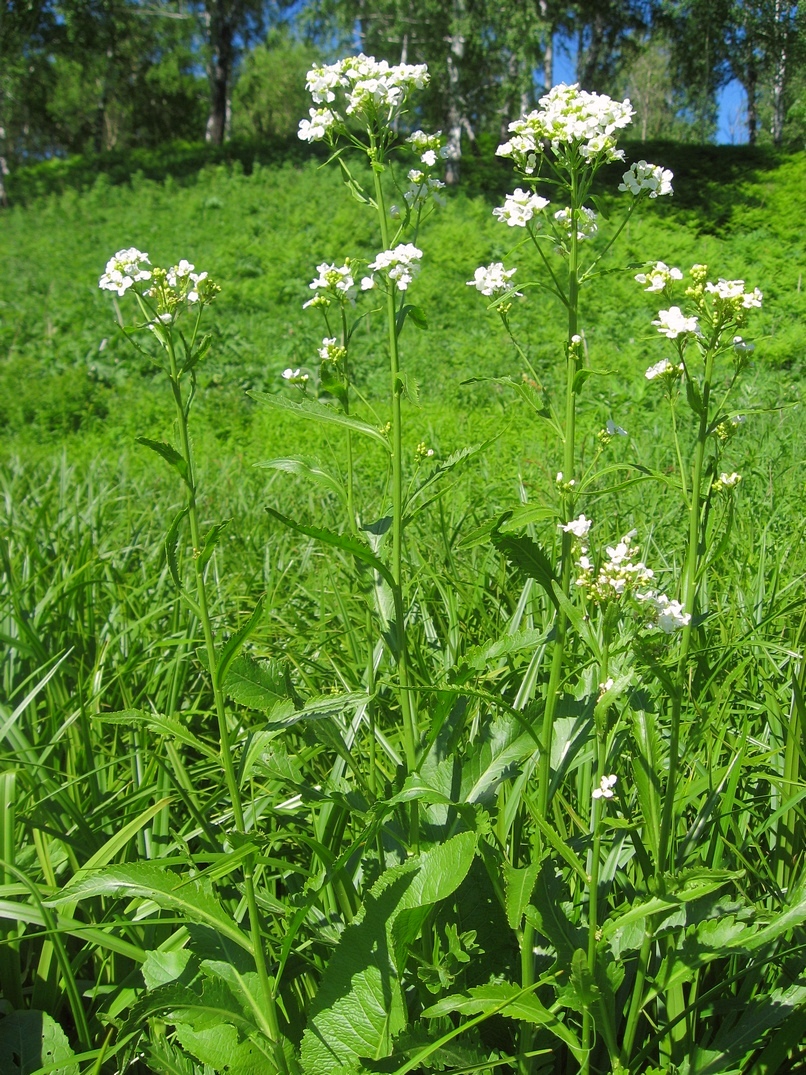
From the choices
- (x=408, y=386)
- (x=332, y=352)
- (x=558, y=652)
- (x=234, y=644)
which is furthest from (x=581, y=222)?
(x=234, y=644)

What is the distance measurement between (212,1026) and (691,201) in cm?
1392

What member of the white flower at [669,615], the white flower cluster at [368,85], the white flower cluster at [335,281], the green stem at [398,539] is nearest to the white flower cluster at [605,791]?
the white flower at [669,615]

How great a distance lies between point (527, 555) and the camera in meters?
1.23

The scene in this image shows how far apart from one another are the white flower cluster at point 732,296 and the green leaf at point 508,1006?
1.06 meters

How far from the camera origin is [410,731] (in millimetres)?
1422

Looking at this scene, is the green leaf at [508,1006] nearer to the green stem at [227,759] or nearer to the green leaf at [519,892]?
the green leaf at [519,892]

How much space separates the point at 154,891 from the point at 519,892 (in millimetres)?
573

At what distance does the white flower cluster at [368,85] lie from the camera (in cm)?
149

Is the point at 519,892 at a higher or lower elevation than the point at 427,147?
lower

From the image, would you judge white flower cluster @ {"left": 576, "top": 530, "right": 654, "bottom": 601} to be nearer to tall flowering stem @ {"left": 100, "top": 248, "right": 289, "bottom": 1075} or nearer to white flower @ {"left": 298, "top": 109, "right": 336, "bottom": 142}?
tall flowering stem @ {"left": 100, "top": 248, "right": 289, "bottom": 1075}

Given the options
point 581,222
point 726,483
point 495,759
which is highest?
point 581,222

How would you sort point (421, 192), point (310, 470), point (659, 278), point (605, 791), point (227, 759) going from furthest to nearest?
point (421, 192), point (310, 470), point (659, 278), point (227, 759), point (605, 791)

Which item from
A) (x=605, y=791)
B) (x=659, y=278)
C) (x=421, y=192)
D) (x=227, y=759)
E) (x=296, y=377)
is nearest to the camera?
(x=605, y=791)

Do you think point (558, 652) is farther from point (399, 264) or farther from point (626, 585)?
point (399, 264)
